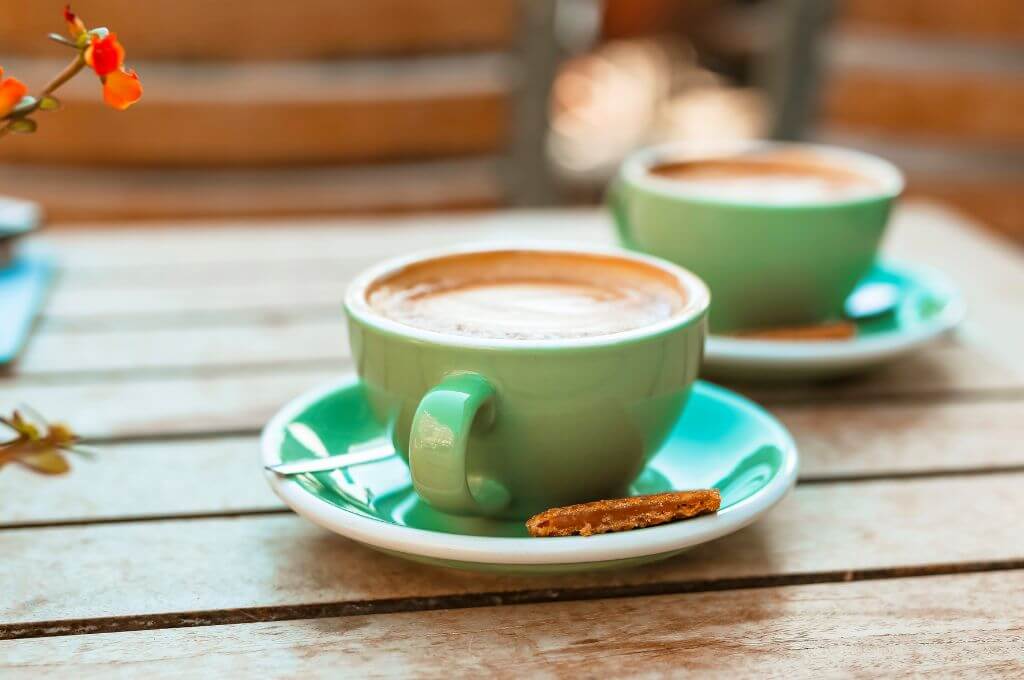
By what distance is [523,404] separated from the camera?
19.1 inches

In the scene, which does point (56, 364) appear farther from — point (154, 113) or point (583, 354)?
point (154, 113)

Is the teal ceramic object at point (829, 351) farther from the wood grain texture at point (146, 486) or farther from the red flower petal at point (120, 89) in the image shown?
the red flower petal at point (120, 89)

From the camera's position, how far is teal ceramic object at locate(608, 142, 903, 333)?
75 cm

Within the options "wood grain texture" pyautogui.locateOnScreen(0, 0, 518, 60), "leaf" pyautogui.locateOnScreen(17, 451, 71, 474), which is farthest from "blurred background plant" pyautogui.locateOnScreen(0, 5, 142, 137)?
"wood grain texture" pyautogui.locateOnScreen(0, 0, 518, 60)

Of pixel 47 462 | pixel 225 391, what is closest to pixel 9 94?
pixel 47 462

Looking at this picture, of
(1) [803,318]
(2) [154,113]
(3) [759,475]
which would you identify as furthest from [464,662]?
(2) [154,113]

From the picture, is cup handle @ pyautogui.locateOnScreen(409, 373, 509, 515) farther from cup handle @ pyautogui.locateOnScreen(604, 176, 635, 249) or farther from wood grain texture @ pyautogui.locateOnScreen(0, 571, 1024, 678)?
cup handle @ pyautogui.locateOnScreen(604, 176, 635, 249)

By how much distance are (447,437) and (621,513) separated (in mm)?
84

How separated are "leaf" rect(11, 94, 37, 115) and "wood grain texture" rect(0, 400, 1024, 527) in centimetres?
22

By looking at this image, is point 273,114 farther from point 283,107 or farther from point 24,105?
point 24,105

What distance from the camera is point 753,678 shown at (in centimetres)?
43

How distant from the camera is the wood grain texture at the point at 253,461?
0.58 m

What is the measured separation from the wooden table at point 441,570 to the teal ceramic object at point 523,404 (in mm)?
46

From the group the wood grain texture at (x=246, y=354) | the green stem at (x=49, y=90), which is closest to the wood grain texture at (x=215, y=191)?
the wood grain texture at (x=246, y=354)
